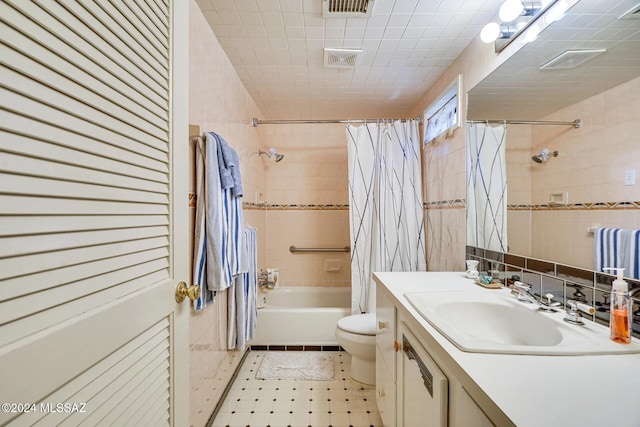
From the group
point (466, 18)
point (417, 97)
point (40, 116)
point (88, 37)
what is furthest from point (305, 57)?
point (40, 116)

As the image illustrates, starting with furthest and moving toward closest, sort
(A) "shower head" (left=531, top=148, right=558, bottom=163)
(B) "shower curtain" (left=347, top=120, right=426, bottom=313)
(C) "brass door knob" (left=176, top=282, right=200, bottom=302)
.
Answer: (B) "shower curtain" (left=347, top=120, right=426, bottom=313)
(A) "shower head" (left=531, top=148, right=558, bottom=163)
(C) "brass door knob" (left=176, top=282, right=200, bottom=302)

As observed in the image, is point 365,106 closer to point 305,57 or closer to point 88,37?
point 305,57

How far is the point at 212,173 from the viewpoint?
134 centimetres

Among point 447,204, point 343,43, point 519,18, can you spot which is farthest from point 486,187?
point 343,43

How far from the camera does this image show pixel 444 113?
6.15ft

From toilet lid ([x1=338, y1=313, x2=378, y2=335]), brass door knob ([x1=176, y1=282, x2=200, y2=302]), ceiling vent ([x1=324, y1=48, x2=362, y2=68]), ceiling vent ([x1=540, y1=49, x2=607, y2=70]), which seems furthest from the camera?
toilet lid ([x1=338, y1=313, x2=378, y2=335])

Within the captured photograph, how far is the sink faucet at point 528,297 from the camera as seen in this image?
0.99m

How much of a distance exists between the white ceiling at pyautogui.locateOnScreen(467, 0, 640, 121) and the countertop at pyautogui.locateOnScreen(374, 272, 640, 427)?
2.70ft

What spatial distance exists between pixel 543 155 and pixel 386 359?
112cm

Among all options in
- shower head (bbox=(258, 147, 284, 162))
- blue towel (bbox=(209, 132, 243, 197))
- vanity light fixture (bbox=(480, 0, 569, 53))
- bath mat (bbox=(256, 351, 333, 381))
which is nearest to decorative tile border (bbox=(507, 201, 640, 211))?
vanity light fixture (bbox=(480, 0, 569, 53))

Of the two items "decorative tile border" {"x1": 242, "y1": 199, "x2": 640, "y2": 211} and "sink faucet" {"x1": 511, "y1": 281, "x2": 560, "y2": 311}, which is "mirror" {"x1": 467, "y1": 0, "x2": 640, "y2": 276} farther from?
"sink faucet" {"x1": 511, "y1": 281, "x2": 560, "y2": 311}

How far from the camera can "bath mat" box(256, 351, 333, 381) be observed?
1.94m

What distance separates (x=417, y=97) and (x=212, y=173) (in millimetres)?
1888

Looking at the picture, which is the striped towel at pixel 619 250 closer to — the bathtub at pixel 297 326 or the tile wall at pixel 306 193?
the bathtub at pixel 297 326
